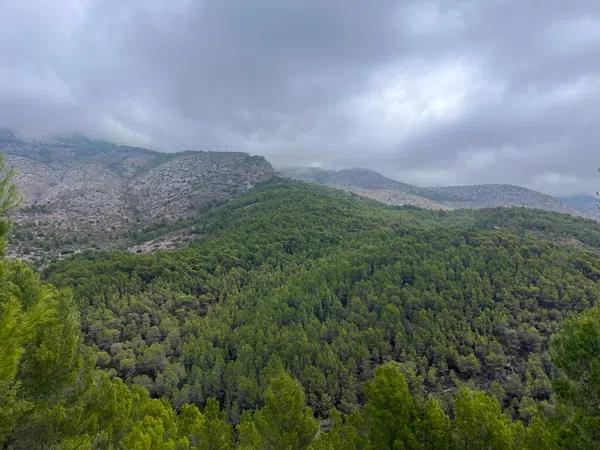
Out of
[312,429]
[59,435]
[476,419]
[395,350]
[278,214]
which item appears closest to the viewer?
[59,435]

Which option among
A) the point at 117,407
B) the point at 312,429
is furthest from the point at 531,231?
the point at 117,407

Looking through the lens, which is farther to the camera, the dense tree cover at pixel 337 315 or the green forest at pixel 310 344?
the dense tree cover at pixel 337 315

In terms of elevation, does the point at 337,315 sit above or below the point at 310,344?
above

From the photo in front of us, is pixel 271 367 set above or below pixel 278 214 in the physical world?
below

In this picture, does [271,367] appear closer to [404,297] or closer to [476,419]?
[404,297]
